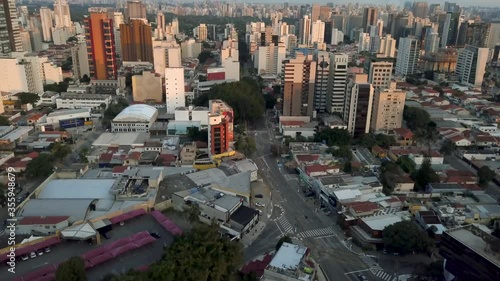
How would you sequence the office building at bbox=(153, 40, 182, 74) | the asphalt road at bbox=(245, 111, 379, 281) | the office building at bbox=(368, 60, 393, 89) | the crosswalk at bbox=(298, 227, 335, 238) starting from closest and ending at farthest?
the asphalt road at bbox=(245, 111, 379, 281), the crosswalk at bbox=(298, 227, 335, 238), the office building at bbox=(368, 60, 393, 89), the office building at bbox=(153, 40, 182, 74)

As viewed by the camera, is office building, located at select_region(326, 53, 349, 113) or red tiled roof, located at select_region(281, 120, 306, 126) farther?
office building, located at select_region(326, 53, 349, 113)

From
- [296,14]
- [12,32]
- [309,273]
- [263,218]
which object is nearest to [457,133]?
[263,218]

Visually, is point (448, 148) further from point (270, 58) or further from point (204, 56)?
point (204, 56)

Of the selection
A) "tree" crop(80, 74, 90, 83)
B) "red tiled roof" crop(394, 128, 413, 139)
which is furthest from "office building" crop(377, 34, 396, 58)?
"tree" crop(80, 74, 90, 83)

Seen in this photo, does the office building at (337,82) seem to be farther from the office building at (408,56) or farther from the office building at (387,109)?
the office building at (408,56)

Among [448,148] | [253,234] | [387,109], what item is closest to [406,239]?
[253,234]

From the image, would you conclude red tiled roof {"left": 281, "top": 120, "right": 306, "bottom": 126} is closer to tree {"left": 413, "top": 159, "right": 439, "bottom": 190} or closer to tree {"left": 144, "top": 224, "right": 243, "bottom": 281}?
tree {"left": 413, "top": 159, "right": 439, "bottom": 190}

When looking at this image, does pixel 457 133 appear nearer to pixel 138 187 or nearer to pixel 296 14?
pixel 138 187
